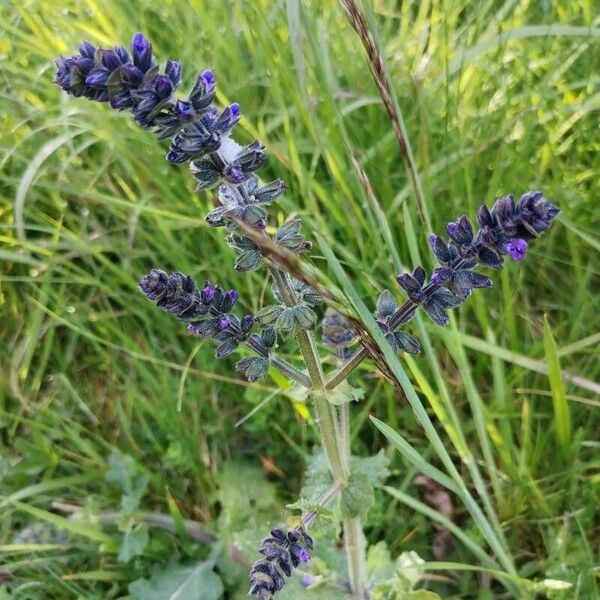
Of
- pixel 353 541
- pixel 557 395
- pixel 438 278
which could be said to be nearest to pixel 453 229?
pixel 438 278

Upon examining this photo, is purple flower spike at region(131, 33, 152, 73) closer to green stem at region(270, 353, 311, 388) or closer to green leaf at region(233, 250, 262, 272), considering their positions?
green leaf at region(233, 250, 262, 272)

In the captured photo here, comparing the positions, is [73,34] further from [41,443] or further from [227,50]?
[41,443]

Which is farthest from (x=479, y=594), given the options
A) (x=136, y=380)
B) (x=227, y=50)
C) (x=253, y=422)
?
(x=227, y=50)

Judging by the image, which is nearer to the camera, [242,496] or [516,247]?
[516,247]

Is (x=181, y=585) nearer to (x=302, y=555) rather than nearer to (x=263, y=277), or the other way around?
(x=302, y=555)

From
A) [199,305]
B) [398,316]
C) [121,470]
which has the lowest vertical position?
[121,470]

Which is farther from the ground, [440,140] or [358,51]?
[358,51]

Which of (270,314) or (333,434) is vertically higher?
(270,314)

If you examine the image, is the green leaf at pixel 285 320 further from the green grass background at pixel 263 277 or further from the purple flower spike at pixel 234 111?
the green grass background at pixel 263 277
